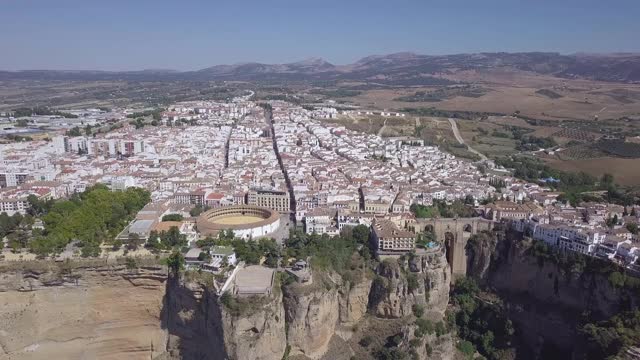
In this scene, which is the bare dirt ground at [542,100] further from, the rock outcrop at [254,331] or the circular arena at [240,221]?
the rock outcrop at [254,331]

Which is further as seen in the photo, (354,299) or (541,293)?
(541,293)

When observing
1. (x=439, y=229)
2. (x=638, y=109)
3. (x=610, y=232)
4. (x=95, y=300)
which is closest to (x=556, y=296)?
(x=610, y=232)

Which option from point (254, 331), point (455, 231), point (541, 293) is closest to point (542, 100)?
point (455, 231)

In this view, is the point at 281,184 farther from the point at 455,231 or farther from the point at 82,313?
the point at 82,313

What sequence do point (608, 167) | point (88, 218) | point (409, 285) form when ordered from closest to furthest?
point (409, 285)
point (88, 218)
point (608, 167)

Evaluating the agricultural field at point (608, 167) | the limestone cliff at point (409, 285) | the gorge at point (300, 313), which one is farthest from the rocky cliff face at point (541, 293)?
the agricultural field at point (608, 167)

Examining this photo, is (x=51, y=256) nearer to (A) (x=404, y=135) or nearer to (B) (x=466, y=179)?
(B) (x=466, y=179)
